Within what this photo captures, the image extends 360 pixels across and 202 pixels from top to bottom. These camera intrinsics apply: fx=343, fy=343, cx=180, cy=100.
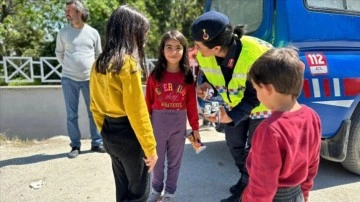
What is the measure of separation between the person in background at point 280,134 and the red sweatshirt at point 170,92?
114 centimetres

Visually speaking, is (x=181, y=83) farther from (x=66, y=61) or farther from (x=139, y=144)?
(x=66, y=61)

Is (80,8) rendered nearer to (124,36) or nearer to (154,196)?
(124,36)

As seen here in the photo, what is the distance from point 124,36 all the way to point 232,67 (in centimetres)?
77

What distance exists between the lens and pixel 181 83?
2.58 meters

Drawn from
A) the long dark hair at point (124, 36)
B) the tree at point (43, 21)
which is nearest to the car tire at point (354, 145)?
the long dark hair at point (124, 36)

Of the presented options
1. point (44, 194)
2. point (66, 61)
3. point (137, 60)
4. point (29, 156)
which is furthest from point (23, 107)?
point (137, 60)

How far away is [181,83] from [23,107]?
382 centimetres

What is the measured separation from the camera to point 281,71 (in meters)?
1.37

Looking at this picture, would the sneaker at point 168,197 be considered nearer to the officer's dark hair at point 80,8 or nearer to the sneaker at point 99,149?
the sneaker at point 99,149

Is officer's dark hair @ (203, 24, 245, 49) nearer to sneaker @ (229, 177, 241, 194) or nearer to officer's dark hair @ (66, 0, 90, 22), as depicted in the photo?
sneaker @ (229, 177, 241, 194)

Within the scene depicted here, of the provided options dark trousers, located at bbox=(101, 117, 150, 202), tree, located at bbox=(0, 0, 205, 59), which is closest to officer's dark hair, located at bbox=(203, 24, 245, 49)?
dark trousers, located at bbox=(101, 117, 150, 202)

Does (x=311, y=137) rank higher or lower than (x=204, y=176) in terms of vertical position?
higher

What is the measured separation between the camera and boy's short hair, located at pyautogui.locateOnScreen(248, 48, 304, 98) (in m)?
1.37

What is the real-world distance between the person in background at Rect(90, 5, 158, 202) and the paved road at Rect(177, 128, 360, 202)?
102cm
